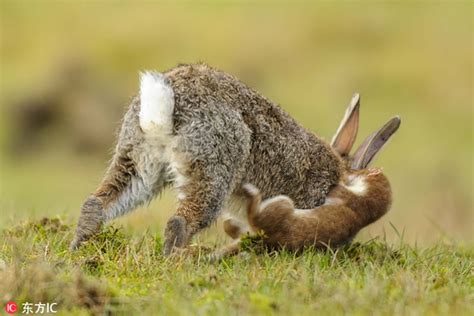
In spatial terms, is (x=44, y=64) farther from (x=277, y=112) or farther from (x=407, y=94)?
(x=277, y=112)

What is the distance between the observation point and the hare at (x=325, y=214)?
762 cm

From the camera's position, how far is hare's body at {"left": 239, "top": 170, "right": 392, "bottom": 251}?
7625mm

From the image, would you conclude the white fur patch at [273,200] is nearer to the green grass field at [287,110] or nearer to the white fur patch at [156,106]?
the green grass field at [287,110]

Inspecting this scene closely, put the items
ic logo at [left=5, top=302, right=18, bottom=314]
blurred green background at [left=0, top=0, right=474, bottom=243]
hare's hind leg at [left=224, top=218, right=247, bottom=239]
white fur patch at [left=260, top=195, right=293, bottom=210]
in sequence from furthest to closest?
blurred green background at [left=0, top=0, right=474, bottom=243], hare's hind leg at [left=224, top=218, right=247, bottom=239], white fur patch at [left=260, top=195, right=293, bottom=210], ic logo at [left=5, top=302, right=18, bottom=314]

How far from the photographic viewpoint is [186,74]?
773cm

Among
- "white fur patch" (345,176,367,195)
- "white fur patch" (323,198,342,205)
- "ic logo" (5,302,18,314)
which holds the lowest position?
"ic logo" (5,302,18,314)

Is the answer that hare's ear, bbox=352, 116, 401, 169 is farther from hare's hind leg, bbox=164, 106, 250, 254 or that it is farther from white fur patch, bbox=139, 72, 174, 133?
white fur patch, bbox=139, 72, 174, 133

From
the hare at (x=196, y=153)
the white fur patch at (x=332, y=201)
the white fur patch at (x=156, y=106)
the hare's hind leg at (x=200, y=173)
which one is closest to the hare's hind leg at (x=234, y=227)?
the hare at (x=196, y=153)

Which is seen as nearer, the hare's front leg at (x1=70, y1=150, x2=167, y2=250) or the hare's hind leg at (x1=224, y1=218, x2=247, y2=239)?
the hare's front leg at (x1=70, y1=150, x2=167, y2=250)

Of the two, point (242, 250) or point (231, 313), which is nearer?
point (231, 313)

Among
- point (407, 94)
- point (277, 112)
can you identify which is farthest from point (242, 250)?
point (407, 94)

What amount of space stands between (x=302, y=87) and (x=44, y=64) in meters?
7.64

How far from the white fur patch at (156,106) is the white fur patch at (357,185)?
1990 mm

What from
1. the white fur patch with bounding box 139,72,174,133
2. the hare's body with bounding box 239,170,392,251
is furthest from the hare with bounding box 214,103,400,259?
the white fur patch with bounding box 139,72,174,133
